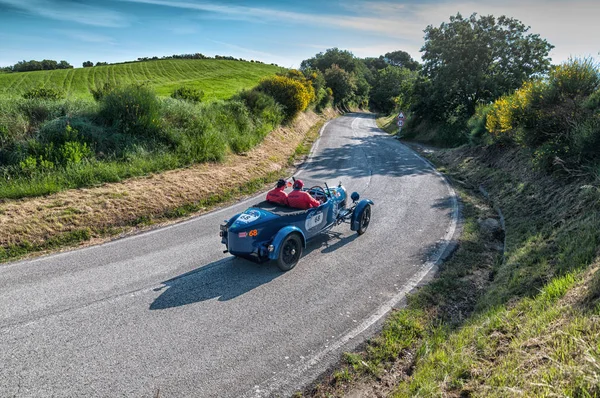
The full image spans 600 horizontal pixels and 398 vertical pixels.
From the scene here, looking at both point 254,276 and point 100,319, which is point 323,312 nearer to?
point 254,276

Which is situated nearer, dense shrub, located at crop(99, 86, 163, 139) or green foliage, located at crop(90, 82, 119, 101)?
dense shrub, located at crop(99, 86, 163, 139)

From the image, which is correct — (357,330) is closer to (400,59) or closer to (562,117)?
(562,117)

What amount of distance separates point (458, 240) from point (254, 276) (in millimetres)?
4998

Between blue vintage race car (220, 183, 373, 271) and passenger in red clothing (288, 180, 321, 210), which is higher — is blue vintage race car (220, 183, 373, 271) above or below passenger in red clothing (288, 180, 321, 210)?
below

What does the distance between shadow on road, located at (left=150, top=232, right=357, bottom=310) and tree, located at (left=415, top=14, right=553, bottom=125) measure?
2121 cm

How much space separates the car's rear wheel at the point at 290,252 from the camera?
22.5 ft

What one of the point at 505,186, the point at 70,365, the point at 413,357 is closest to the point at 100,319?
the point at 70,365

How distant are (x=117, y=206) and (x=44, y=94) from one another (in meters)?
7.44

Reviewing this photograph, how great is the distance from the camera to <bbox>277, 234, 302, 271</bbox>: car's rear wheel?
6.85 meters

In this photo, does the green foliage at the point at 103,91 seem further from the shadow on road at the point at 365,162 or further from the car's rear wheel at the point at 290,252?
the car's rear wheel at the point at 290,252

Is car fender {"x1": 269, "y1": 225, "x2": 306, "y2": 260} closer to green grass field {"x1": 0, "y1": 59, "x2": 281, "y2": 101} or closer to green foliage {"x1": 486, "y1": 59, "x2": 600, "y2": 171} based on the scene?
green foliage {"x1": 486, "y1": 59, "x2": 600, "y2": 171}

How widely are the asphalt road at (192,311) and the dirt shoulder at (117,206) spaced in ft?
2.47

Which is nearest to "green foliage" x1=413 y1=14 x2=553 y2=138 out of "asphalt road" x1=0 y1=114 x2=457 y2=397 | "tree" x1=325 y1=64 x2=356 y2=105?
"asphalt road" x1=0 y1=114 x2=457 y2=397

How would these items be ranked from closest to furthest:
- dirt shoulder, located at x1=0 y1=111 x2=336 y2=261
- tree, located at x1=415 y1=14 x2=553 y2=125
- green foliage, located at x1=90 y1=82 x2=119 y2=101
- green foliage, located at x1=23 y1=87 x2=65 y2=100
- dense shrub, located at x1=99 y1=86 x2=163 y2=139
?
dirt shoulder, located at x1=0 y1=111 x2=336 y2=261, dense shrub, located at x1=99 y1=86 x2=163 y2=139, green foliage, located at x1=90 y1=82 x2=119 y2=101, green foliage, located at x1=23 y1=87 x2=65 y2=100, tree, located at x1=415 y1=14 x2=553 y2=125
